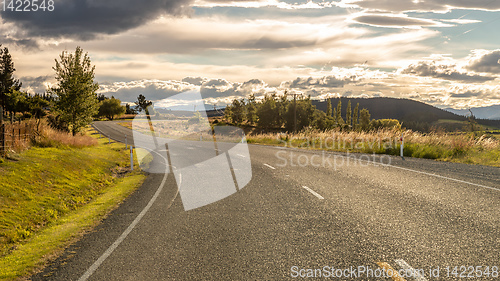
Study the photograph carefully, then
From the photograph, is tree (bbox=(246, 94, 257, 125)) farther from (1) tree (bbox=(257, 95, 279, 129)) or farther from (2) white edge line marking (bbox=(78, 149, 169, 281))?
(2) white edge line marking (bbox=(78, 149, 169, 281))

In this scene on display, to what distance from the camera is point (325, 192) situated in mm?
9055

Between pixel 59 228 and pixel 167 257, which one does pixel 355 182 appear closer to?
pixel 167 257

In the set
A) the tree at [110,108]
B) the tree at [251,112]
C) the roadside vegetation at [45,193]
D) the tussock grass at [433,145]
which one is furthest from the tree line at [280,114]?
the roadside vegetation at [45,193]

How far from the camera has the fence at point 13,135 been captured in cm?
1172

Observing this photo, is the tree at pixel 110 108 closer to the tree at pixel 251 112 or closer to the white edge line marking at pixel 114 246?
the tree at pixel 251 112

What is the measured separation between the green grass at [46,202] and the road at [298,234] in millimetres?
543

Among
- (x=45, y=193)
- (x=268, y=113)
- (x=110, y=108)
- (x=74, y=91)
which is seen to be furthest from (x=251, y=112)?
(x=45, y=193)

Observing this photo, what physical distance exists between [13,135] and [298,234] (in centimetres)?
1302

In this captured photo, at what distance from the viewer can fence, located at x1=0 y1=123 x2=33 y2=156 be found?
11716 millimetres

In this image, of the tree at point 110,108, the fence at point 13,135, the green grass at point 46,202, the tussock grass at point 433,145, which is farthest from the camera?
the tree at point 110,108

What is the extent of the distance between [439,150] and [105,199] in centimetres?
1641

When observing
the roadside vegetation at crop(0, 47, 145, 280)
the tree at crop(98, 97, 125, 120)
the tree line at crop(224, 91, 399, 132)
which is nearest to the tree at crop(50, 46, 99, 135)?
the roadside vegetation at crop(0, 47, 145, 280)

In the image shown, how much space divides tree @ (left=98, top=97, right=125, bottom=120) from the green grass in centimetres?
13094

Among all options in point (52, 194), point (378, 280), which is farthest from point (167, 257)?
point (52, 194)
